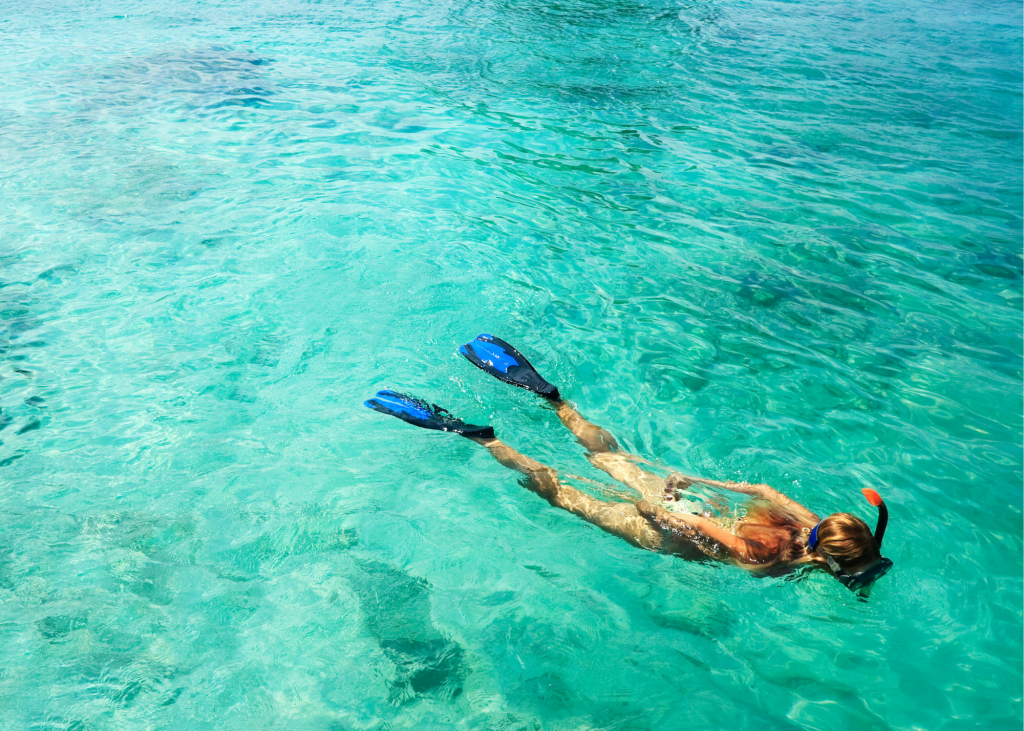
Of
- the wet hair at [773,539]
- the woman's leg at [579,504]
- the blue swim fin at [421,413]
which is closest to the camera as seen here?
the wet hair at [773,539]

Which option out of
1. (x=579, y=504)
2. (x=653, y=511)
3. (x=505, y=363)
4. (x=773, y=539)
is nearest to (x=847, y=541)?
(x=773, y=539)

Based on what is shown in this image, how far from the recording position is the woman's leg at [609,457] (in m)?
4.76

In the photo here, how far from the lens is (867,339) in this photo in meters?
6.52

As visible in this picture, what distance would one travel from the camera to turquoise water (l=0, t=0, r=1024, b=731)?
147 inches

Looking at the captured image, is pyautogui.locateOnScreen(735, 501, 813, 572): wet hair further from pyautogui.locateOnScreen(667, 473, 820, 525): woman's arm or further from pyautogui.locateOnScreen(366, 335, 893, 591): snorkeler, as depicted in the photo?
pyautogui.locateOnScreen(667, 473, 820, 525): woman's arm

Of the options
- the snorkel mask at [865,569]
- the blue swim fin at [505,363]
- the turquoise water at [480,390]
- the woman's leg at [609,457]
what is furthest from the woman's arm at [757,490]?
the blue swim fin at [505,363]

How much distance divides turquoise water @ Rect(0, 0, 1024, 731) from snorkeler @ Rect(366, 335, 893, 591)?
0.16 metres

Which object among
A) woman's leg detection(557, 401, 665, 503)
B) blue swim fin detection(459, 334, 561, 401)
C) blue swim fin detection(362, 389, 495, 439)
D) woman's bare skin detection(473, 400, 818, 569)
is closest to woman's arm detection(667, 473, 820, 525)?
woman's bare skin detection(473, 400, 818, 569)

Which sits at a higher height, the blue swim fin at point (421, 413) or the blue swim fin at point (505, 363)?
the blue swim fin at point (505, 363)

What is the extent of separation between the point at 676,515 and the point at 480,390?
2034 mm

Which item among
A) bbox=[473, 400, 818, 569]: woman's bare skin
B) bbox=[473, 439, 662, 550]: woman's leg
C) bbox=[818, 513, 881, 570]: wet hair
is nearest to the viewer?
bbox=[818, 513, 881, 570]: wet hair

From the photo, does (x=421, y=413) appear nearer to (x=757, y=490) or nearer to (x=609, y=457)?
(x=609, y=457)

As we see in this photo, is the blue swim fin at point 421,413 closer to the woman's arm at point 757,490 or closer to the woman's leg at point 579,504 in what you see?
the woman's leg at point 579,504

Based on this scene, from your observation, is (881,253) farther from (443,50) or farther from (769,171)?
(443,50)
